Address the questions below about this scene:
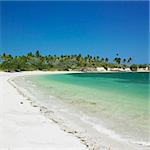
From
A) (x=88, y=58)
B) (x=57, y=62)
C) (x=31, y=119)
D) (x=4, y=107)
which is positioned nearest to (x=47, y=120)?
(x=31, y=119)

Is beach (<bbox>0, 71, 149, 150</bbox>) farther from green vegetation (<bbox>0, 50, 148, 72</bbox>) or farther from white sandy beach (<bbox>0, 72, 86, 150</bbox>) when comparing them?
green vegetation (<bbox>0, 50, 148, 72</bbox>)

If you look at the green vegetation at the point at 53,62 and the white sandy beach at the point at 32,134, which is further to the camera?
the green vegetation at the point at 53,62

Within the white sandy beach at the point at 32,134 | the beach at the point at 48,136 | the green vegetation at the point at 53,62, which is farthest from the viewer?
the green vegetation at the point at 53,62

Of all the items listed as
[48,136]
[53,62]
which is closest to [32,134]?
[48,136]

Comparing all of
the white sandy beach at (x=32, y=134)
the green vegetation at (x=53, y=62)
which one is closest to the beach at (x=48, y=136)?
the white sandy beach at (x=32, y=134)

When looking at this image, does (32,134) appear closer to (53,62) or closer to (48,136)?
(48,136)

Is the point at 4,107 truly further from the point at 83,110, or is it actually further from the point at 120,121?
the point at 120,121

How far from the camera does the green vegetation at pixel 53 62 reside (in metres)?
75.4

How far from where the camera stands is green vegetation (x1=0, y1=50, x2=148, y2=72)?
2969 inches

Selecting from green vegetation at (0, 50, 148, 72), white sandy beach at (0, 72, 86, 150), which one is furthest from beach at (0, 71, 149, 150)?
green vegetation at (0, 50, 148, 72)

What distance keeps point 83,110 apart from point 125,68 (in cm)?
10435

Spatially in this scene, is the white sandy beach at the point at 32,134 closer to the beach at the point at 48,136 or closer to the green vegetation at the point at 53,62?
the beach at the point at 48,136

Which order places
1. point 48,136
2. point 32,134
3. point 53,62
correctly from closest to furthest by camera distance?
point 48,136, point 32,134, point 53,62

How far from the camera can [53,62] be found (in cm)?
9712
